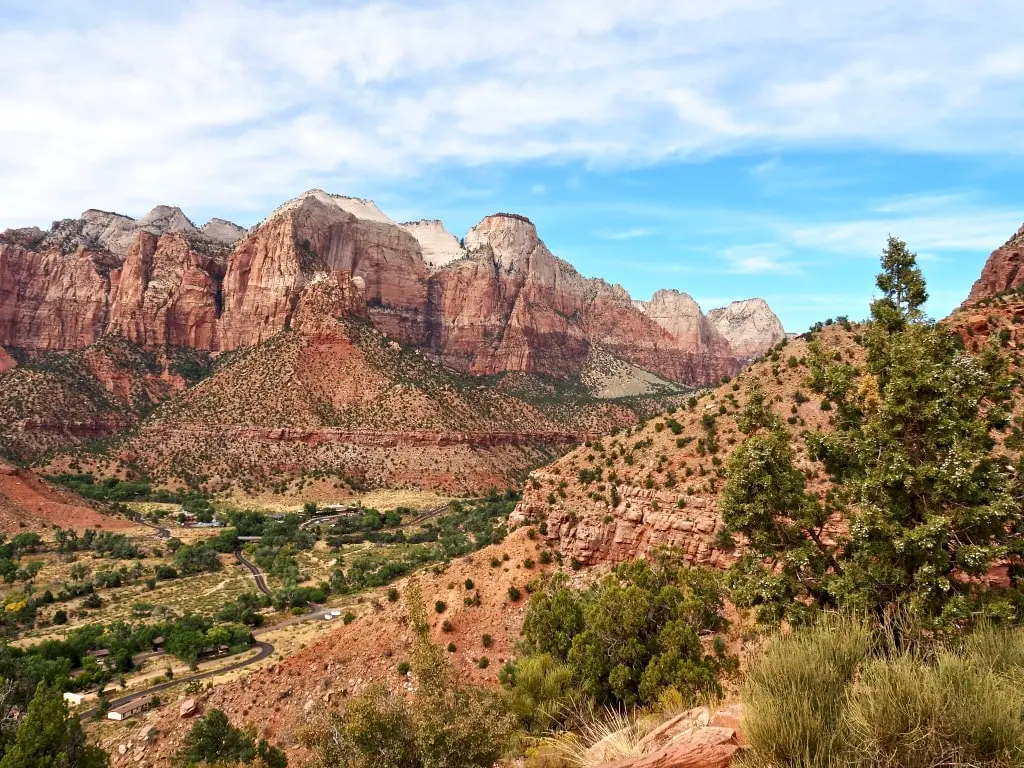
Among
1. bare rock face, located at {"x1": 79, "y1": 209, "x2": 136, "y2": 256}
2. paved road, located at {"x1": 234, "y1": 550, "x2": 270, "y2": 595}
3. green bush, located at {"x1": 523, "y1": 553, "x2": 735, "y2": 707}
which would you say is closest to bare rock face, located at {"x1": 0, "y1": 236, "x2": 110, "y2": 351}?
bare rock face, located at {"x1": 79, "y1": 209, "x2": 136, "y2": 256}

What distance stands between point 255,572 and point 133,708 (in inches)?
1113

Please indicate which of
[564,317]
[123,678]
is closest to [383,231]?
[564,317]

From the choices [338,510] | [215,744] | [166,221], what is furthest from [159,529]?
[166,221]

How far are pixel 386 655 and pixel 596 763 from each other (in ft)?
56.6

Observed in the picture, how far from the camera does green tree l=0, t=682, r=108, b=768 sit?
58.4 feet

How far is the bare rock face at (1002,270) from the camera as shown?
3925 cm

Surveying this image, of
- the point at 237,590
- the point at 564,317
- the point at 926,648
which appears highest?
the point at 564,317

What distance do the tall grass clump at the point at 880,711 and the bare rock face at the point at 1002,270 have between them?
41.9 meters

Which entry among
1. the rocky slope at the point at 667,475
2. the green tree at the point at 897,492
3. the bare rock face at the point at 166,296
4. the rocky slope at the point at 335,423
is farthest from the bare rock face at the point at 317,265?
the green tree at the point at 897,492

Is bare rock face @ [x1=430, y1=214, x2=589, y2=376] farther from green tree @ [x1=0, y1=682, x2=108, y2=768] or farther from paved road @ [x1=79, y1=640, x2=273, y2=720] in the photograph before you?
green tree @ [x1=0, y1=682, x2=108, y2=768]

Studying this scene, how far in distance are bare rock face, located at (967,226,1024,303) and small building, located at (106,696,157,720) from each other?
2006 inches

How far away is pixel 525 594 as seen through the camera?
79.2 feet

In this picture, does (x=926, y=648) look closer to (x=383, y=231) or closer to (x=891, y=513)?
(x=891, y=513)

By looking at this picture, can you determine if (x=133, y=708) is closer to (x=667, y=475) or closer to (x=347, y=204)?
(x=667, y=475)
